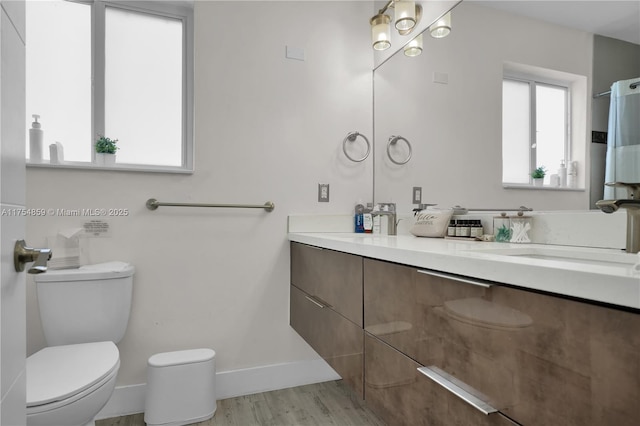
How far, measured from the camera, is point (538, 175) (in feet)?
4.31

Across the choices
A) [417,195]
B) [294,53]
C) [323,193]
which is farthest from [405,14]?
[323,193]

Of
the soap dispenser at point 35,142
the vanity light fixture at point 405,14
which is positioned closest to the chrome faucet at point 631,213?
the vanity light fixture at point 405,14

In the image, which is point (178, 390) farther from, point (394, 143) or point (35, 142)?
point (394, 143)

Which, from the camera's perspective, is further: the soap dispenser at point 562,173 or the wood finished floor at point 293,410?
the wood finished floor at point 293,410

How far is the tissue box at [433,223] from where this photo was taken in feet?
5.27

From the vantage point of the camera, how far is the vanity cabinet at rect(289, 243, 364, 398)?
4.39 feet

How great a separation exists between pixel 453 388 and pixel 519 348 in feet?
0.72

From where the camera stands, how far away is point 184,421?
1.70m

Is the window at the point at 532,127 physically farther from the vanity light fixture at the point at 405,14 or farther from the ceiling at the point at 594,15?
the vanity light fixture at the point at 405,14

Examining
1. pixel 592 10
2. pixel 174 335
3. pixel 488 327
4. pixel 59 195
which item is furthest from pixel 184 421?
pixel 592 10

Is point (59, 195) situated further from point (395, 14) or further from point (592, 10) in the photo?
point (592, 10)

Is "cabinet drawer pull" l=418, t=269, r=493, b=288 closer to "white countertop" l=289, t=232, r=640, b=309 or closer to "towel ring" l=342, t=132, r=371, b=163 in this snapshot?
"white countertop" l=289, t=232, r=640, b=309

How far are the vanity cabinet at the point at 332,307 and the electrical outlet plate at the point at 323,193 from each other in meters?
0.35

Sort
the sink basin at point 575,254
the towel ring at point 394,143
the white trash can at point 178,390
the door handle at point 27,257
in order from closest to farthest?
1. the door handle at point 27,257
2. the sink basin at point 575,254
3. the white trash can at point 178,390
4. the towel ring at point 394,143
